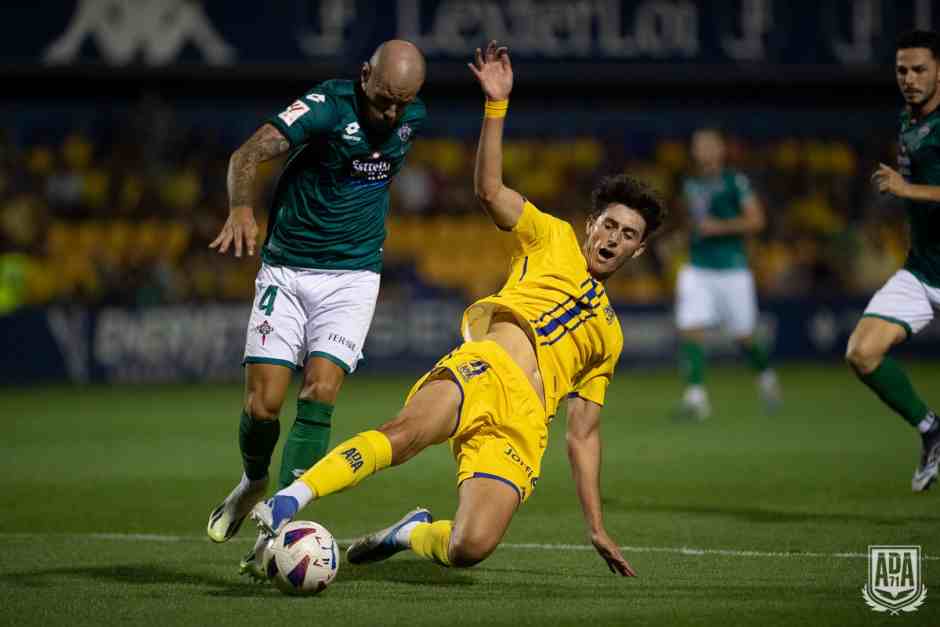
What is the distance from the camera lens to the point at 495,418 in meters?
5.99

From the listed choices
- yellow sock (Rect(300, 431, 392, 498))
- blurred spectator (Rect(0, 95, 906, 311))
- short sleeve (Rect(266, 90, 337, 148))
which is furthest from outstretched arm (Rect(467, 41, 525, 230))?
blurred spectator (Rect(0, 95, 906, 311))

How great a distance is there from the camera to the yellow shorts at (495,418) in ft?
19.5

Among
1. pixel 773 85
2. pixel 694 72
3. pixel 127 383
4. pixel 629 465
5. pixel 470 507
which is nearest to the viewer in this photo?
pixel 470 507

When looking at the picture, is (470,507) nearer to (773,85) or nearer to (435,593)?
(435,593)

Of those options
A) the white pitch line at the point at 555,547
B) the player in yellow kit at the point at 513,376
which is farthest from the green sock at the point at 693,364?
the player in yellow kit at the point at 513,376

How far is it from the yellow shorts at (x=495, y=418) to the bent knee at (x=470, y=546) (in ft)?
0.92

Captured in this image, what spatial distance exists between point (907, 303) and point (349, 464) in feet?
13.6

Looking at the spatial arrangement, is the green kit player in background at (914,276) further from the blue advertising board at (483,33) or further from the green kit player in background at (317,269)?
the blue advertising board at (483,33)

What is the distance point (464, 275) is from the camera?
72.3 feet

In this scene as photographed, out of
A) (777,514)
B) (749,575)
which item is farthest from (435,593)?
(777,514)

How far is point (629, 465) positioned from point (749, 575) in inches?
168

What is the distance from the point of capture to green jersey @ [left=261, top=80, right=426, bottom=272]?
682cm

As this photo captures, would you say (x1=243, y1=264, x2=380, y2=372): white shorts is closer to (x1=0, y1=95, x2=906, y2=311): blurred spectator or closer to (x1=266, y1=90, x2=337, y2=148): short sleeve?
(x1=266, y1=90, x2=337, y2=148): short sleeve

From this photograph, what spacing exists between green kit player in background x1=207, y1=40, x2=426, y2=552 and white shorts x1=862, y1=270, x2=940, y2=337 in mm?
3019
